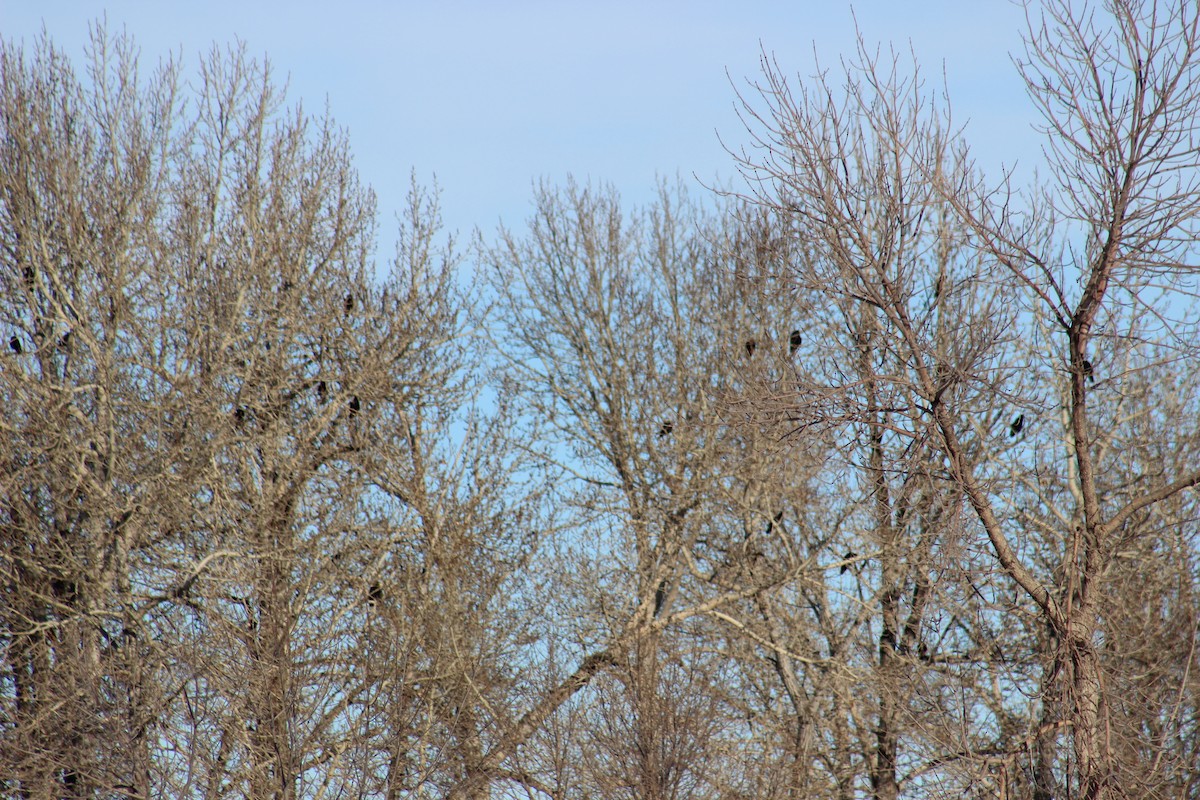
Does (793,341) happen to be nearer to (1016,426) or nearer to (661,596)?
(1016,426)

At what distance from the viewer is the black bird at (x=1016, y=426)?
17484mm

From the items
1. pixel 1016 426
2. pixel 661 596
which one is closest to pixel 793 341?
pixel 1016 426

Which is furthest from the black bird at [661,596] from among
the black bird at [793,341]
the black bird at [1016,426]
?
the black bird at [1016,426]

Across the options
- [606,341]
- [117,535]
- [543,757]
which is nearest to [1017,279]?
[543,757]

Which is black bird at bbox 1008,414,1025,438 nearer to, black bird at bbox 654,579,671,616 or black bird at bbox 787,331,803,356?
black bird at bbox 787,331,803,356

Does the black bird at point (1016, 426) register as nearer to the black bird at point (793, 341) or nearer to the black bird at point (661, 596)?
the black bird at point (793, 341)

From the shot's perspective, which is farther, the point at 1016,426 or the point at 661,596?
the point at 661,596

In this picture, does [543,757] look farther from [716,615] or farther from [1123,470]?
[1123,470]

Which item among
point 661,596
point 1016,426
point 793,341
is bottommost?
point 661,596

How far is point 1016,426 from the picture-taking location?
17.5 meters

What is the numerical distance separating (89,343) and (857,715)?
10442 mm

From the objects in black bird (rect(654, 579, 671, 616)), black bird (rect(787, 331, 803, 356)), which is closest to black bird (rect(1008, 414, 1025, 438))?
black bird (rect(787, 331, 803, 356))

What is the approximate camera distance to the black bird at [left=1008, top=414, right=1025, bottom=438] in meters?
17.5

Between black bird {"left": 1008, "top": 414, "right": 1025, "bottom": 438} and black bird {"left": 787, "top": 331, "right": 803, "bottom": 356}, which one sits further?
black bird {"left": 1008, "top": 414, "right": 1025, "bottom": 438}
